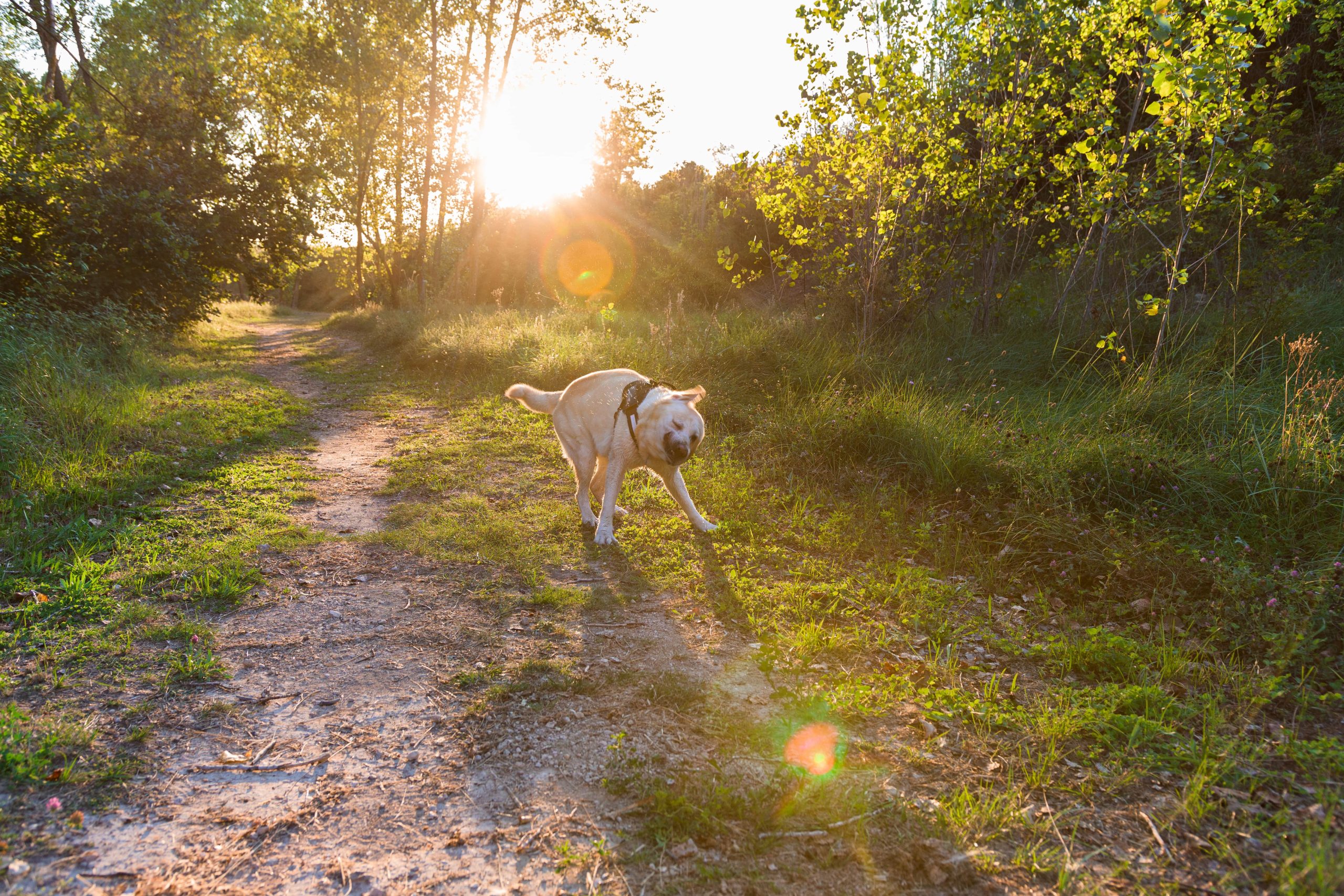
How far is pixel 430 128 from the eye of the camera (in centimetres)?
2102

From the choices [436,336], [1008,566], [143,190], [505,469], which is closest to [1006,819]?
[1008,566]

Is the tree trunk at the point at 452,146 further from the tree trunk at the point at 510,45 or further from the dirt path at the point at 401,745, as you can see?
the dirt path at the point at 401,745

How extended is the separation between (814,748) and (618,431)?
3.01 m

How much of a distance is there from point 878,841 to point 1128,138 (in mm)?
7449

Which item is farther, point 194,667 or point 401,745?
point 194,667

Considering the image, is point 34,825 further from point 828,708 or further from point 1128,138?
point 1128,138

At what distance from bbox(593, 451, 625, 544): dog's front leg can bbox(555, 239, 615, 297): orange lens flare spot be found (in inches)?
700

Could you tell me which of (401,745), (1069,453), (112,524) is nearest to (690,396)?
(1069,453)

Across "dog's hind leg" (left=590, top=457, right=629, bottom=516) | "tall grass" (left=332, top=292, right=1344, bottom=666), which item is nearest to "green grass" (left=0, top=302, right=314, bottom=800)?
"dog's hind leg" (left=590, top=457, right=629, bottom=516)

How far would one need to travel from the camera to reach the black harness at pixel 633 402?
5.00 metres

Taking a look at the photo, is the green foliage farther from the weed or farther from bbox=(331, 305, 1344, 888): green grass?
bbox=(331, 305, 1344, 888): green grass

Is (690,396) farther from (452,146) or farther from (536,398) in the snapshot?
(452,146)

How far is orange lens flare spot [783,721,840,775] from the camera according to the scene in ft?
8.54

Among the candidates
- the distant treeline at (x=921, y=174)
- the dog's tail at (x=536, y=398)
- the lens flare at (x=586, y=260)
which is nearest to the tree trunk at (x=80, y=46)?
the distant treeline at (x=921, y=174)
